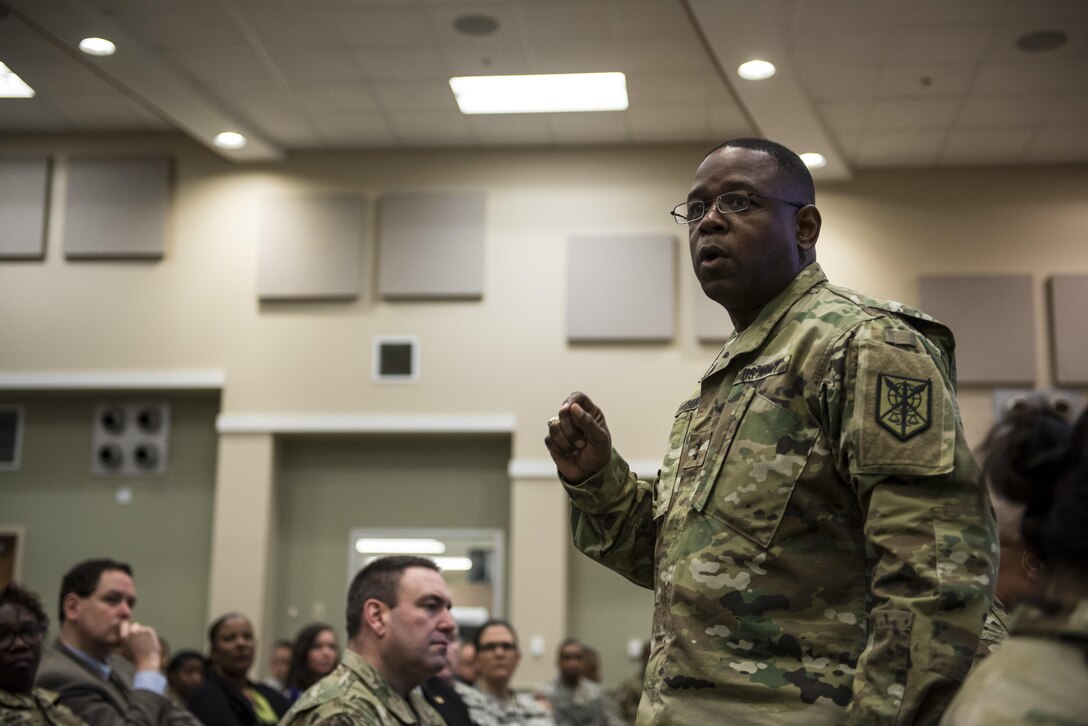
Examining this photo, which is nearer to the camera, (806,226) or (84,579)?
(806,226)

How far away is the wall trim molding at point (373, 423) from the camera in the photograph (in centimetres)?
938

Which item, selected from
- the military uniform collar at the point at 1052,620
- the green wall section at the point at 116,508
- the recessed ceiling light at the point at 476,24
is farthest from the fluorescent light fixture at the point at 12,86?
the military uniform collar at the point at 1052,620

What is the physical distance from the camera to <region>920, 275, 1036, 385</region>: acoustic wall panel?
9.16m

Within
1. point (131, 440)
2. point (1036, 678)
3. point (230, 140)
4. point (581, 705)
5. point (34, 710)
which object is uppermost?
point (230, 140)

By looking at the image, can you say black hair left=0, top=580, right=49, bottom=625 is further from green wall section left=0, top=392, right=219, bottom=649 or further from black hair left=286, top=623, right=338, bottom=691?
green wall section left=0, top=392, right=219, bottom=649


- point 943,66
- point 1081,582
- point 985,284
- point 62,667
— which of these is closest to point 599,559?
point 1081,582

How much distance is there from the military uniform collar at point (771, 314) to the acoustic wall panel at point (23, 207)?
8.95 meters

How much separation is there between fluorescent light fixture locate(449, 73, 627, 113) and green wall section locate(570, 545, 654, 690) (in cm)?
345

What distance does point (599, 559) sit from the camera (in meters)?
2.23

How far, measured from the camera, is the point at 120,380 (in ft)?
31.4

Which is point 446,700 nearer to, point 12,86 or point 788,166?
point 788,166

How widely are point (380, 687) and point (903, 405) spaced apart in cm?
200

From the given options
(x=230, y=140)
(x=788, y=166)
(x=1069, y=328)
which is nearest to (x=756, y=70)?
(x=1069, y=328)

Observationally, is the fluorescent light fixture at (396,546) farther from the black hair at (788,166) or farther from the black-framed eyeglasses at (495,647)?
the black hair at (788,166)
